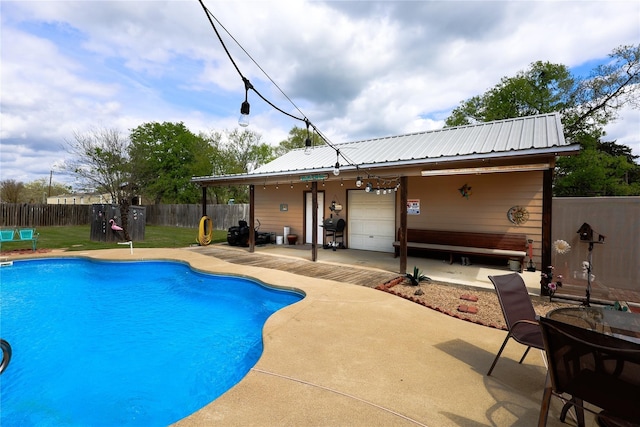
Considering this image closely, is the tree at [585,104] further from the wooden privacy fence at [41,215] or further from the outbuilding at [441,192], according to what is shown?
the wooden privacy fence at [41,215]

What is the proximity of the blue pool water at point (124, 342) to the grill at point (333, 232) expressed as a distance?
4064mm

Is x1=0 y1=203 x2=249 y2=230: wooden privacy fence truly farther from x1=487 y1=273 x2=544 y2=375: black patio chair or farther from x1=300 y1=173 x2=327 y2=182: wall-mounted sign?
x1=487 y1=273 x2=544 y2=375: black patio chair

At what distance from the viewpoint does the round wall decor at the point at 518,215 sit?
7312 mm

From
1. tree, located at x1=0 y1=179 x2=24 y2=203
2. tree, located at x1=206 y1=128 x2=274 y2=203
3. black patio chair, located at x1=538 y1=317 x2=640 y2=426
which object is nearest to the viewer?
black patio chair, located at x1=538 y1=317 x2=640 y2=426

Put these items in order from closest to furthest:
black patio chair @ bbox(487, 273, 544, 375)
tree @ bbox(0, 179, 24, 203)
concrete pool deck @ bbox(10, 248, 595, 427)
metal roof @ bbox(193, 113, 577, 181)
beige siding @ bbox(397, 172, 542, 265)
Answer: concrete pool deck @ bbox(10, 248, 595, 427)
black patio chair @ bbox(487, 273, 544, 375)
metal roof @ bbox(193, 113, 577, 181)
beige siding @ bbox(397, 172, 542, 265)
tree @ bbox(0, 179, 24, 203)

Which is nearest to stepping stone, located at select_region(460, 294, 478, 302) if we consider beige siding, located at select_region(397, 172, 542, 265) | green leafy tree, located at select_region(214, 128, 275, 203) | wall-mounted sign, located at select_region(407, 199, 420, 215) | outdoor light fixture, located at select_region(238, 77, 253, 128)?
beige siding, located at select_region(397, 172, 542, 265)

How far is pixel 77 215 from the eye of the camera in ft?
57.8

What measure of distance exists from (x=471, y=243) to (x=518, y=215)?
1.29m

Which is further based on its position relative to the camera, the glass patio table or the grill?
the grill

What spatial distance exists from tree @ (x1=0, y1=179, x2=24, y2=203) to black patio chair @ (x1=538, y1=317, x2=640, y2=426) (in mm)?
35801

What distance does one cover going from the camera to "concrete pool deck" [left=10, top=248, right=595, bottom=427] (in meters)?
2.04

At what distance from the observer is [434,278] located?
6.13 meters

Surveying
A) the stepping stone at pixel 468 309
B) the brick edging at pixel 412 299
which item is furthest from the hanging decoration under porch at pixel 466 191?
the stepping stone at pixel 468 309

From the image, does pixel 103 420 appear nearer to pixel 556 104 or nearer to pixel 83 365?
pixel 83 365
